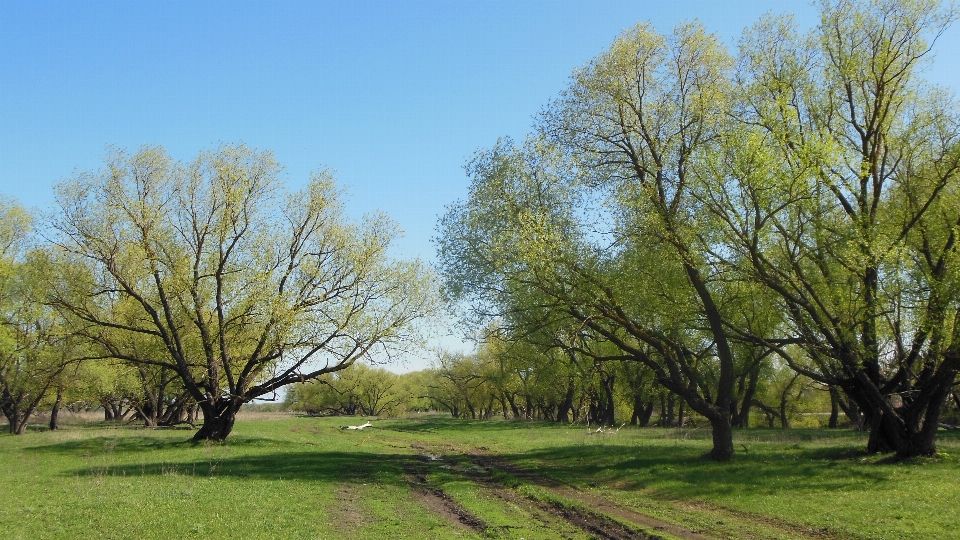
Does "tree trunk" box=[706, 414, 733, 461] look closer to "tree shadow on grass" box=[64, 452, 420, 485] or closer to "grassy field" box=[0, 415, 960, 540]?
"grassy field" box=[0, 415, 960, 540]

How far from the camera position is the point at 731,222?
21969 millimetres

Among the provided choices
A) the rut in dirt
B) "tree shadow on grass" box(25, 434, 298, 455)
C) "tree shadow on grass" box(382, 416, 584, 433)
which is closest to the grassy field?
the rut in dirt

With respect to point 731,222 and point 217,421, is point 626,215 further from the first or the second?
point 217,421

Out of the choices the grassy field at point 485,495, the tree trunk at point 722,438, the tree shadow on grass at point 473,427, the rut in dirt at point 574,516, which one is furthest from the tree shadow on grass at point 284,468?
the tree shadow on grass at point 473,427

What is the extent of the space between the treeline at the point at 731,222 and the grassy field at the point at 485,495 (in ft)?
12.5

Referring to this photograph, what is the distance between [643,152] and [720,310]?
7.02m

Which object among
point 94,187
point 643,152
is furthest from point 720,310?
point 94,187

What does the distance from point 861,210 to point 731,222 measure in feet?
18.1

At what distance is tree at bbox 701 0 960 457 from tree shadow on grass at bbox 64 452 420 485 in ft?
49.7

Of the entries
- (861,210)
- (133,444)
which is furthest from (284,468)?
(861,210)

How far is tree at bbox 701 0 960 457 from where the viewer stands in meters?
21.1

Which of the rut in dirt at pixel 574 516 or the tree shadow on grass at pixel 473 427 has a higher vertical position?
the rut in dirt at pixel 574 516

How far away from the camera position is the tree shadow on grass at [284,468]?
75.0 ft

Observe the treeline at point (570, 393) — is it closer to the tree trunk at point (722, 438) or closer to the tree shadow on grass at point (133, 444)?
the tree trunk at point (722, 438)
